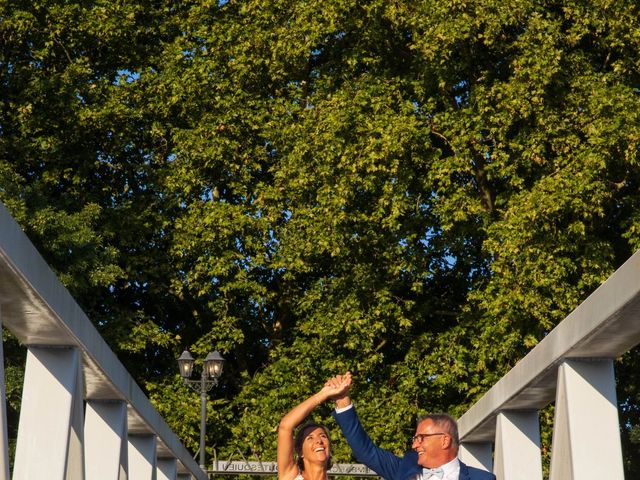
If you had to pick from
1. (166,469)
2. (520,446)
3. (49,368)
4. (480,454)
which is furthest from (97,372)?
(166,469)

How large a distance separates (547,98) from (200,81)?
22.5ft

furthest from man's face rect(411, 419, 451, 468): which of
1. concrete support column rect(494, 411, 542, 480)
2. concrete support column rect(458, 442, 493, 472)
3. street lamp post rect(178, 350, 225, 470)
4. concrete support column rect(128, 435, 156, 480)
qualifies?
street lamp post rect(178, 350, 225, 470)

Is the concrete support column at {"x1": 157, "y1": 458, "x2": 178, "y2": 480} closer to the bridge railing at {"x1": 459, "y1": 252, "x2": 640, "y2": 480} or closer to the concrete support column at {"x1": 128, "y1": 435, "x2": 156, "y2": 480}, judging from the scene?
the concrete support column at {"x1": 128, "y1": 435, "x2": 156, "y2": 480}

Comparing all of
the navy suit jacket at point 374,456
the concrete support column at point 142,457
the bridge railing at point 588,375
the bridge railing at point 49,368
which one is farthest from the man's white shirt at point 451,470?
the concrete support column at point 142,457

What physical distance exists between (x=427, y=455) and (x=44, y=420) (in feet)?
9.87

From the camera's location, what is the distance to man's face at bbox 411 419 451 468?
491 cm

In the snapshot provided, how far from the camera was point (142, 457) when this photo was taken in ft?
41.4

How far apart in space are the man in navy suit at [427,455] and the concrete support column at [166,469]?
35.5 feet

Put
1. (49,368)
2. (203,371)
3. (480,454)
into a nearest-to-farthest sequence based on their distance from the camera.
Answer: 1. (49,368)
2. (480,454)
3. (203,371)

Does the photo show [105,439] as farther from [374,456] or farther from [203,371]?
[203,371]

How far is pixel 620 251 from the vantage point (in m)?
25.7

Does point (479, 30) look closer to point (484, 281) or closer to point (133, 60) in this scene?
point (484, 281)

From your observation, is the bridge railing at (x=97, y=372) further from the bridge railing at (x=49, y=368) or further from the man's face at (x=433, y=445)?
the man's face at (x=433, y=445)

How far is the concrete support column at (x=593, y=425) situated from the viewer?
7547 mm
